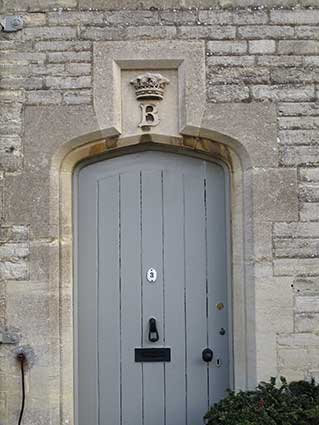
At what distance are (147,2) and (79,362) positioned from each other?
8.83 ft

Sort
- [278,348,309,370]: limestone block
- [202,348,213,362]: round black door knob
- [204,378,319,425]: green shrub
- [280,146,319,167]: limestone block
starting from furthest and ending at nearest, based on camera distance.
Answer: [202,348,213,362]: round black door knob, [280,146,319,167]: limestone block, [278,348,309,370]: limestone block, [204,378,319,425]: green shrub

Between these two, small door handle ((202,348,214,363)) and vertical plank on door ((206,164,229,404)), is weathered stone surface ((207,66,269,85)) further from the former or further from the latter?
small door handle ((202,348,214,363))

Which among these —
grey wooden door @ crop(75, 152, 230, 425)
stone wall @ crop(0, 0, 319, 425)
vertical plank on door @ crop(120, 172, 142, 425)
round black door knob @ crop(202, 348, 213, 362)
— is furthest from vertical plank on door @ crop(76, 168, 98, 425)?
round black door knob @ crop(202, 348, 213, 362)

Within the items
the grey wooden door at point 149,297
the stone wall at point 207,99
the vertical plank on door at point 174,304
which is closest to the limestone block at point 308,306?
the stone wall at point 207,99

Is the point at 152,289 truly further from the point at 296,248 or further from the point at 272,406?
the point at 272,406

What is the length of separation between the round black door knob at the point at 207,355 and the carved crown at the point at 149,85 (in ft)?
6.19

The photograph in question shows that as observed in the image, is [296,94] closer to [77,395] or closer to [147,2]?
[147,2]

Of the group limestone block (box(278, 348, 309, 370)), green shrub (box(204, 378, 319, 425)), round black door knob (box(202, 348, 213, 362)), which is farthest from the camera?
round black door knob (box(202, 348, 213, 362))

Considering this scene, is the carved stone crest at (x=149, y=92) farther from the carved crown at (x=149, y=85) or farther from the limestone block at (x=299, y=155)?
the limestone block at (x=299, y=155)

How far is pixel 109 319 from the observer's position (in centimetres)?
442

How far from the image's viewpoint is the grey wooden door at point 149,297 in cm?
439

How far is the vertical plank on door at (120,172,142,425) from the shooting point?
14.4ft

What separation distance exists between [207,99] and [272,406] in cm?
213

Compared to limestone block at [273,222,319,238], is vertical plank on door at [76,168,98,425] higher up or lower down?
lower down
